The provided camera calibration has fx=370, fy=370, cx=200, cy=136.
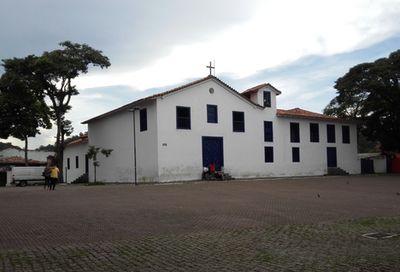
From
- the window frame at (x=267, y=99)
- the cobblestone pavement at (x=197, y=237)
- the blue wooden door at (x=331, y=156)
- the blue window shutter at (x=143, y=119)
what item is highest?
the window frame at (x=267, y=99)

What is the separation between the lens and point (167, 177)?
23.8m

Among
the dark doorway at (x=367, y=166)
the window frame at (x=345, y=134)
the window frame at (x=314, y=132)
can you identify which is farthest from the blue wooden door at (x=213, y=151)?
the dark doorway at (x=367, y=166)

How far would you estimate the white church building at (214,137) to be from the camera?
24.3 m

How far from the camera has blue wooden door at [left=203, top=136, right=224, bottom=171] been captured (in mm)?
25609

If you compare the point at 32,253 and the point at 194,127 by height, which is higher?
the point at 194,127

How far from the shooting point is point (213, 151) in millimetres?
25984

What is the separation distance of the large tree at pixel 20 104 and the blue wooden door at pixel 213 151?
15.3 metres

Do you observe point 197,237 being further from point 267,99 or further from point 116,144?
point 267,99

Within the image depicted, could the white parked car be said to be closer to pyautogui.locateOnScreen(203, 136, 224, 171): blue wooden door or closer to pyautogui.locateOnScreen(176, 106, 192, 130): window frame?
pyautogui.locateOnScreen(176, 106, 192, 130): window frame

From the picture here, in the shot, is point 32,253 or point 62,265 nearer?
point 62,265

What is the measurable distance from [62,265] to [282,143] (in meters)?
26.3

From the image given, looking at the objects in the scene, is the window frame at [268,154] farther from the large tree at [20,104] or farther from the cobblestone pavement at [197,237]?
the large tree at [20,104]

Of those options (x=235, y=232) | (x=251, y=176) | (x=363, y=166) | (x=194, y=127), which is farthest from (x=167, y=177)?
(x=363, y=166)

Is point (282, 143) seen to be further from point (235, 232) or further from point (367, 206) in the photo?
point (235, 232)
